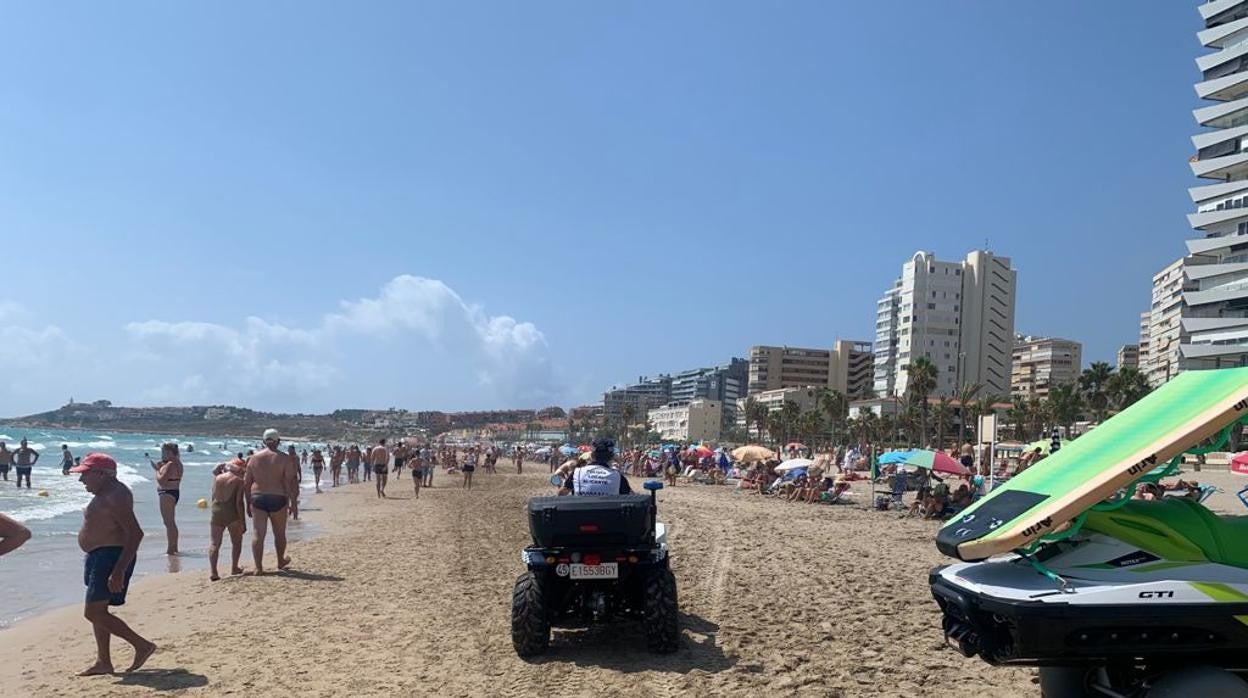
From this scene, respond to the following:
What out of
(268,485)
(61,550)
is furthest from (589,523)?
(61,550)

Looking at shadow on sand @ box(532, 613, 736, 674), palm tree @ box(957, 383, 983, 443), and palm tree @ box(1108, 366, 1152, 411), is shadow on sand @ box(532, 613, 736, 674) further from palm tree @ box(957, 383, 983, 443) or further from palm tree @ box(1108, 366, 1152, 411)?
palm tree @ box(1108, 366, 1152, 411)

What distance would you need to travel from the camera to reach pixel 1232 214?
190ft

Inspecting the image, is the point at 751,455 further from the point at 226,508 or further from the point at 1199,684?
the point at 1199,684

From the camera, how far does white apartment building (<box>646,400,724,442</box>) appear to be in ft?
435

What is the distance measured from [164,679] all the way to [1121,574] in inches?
241

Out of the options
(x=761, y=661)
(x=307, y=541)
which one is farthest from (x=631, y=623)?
(x=307, y=541)

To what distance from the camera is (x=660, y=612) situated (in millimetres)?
6410

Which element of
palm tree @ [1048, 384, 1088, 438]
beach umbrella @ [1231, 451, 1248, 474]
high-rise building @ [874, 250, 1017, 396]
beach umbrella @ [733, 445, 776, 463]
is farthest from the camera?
high-rise building @ [874, 250, 1017, 396]

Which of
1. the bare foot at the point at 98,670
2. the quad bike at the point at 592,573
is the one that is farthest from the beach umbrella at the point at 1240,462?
the bare foot at the point at 98,670

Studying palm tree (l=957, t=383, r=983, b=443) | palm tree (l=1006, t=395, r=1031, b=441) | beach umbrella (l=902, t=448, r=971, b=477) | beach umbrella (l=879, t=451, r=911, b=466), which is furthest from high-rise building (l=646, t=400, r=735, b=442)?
beach umbrella (l=902, t=448, r=971, b=477)

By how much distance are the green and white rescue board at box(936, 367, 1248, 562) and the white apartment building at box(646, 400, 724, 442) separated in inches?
4928

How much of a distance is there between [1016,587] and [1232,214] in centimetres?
6752

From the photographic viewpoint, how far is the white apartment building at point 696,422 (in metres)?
133

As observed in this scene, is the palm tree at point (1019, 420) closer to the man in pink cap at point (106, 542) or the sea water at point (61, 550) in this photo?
the sea water at point (61, 550)
